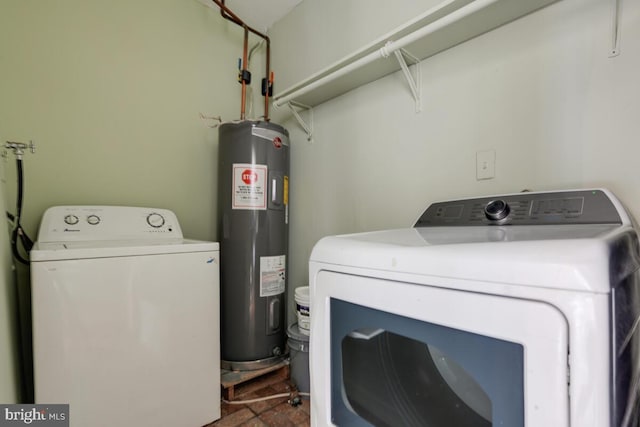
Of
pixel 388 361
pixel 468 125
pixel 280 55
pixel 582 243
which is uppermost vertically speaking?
pixel 280 55

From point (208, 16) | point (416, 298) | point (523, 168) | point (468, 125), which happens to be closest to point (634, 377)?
point (416, 298)

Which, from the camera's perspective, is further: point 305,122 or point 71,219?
point 305,122

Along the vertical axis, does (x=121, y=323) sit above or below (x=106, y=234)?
below

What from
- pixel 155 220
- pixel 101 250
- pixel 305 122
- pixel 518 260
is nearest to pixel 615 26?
pixel 518 260

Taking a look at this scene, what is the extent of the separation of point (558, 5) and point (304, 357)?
5.98 feet

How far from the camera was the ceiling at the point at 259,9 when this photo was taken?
1.93 metres

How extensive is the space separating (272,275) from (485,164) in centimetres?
123

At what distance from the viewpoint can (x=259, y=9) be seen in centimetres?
200

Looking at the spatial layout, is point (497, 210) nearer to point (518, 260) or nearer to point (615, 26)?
point (518, 260)

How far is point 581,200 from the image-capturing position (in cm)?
80

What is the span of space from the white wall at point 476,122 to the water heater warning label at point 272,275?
0.22m

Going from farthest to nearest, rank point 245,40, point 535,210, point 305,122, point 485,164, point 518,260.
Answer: point 245,40
point 305,122
point 485,164
point 535,210
point 518,260

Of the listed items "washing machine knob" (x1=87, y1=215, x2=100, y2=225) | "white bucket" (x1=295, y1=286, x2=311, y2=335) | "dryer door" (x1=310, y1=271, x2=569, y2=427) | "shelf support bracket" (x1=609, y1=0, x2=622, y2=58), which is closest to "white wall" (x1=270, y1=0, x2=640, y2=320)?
"shelf support bracket" (x1=609, y1=0, x2=622, y2=58)

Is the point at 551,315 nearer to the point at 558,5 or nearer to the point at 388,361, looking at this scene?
the point at 388,361
